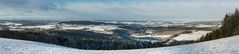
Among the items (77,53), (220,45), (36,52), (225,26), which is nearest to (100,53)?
(77,53)

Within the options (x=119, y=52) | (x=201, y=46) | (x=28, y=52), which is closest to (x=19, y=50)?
(x=28, y=52)

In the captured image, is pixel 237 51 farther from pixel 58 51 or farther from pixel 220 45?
pixel 58 51

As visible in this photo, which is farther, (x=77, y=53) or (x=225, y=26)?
(x=225, y=26)

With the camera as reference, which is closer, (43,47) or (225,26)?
(43,47)

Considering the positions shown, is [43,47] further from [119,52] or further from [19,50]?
[119,52]

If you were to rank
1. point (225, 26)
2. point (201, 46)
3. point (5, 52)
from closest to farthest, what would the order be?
point (5, 52), point (201, 46), point (225, 26)

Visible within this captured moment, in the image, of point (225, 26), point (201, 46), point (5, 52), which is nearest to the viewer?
point (5, 52)

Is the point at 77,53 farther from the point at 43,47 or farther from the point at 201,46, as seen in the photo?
the point at 201,46
